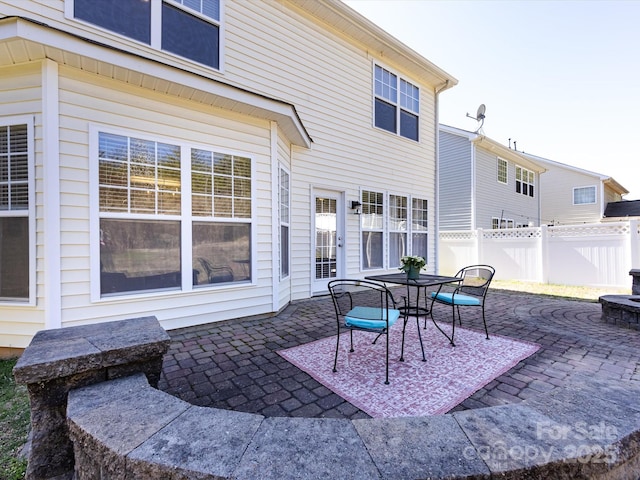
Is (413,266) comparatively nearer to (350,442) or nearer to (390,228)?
(350,442)

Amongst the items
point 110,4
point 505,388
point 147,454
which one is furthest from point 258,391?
point 110,4

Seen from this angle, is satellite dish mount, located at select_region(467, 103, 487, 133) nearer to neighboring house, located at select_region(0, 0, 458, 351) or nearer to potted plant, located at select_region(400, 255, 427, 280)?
neighboring house, located at select_region(0, 0, 458, 351)

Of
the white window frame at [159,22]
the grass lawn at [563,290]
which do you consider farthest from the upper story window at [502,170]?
the white window frame at [159,22]

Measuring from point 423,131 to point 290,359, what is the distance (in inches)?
293

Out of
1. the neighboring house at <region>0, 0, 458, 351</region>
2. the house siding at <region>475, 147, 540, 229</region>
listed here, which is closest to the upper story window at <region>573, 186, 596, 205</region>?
the house siding at <region>475, 147, 540, 229</region>

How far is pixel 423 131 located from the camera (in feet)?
26.5

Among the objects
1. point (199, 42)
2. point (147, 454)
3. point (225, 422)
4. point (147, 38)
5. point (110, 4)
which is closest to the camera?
point (147, 454)

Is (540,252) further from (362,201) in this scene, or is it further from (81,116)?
(81,116)

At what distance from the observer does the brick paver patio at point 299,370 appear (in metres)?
2.23

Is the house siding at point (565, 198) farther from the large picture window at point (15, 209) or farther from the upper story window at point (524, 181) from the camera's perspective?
the large picture window at point (15, 209)

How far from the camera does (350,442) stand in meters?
1.07

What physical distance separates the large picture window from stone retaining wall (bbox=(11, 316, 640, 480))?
2.77 metres

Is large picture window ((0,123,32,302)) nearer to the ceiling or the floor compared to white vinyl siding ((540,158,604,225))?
nearer to the floor

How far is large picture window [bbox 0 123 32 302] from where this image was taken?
3.10 m
